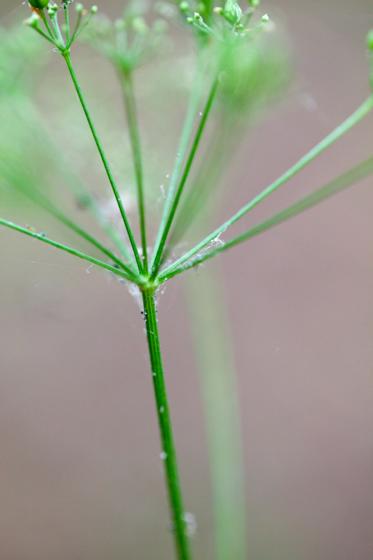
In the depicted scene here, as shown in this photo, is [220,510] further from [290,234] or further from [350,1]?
[350,1]

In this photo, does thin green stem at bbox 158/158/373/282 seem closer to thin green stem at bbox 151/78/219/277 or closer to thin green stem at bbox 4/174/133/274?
thin green stem at bbox 151/78/219/277

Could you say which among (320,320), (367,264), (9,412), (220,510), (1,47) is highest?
(1,47)

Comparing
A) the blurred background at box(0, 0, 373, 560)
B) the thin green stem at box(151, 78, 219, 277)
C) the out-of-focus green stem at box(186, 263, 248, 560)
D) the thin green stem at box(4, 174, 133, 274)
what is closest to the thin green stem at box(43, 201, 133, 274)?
the thin green stem at box(4, 174, 133, 274)

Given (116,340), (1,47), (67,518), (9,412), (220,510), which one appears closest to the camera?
(1,47)

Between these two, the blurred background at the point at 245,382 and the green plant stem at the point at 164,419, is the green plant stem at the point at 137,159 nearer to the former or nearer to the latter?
the green plant stem at the point at 164,419

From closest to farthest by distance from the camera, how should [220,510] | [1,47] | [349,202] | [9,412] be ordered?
[1,47] → [220,510] → [9,412] → [349,202]

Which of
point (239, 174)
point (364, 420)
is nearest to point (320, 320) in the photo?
point (364, 420)

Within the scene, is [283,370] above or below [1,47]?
below
